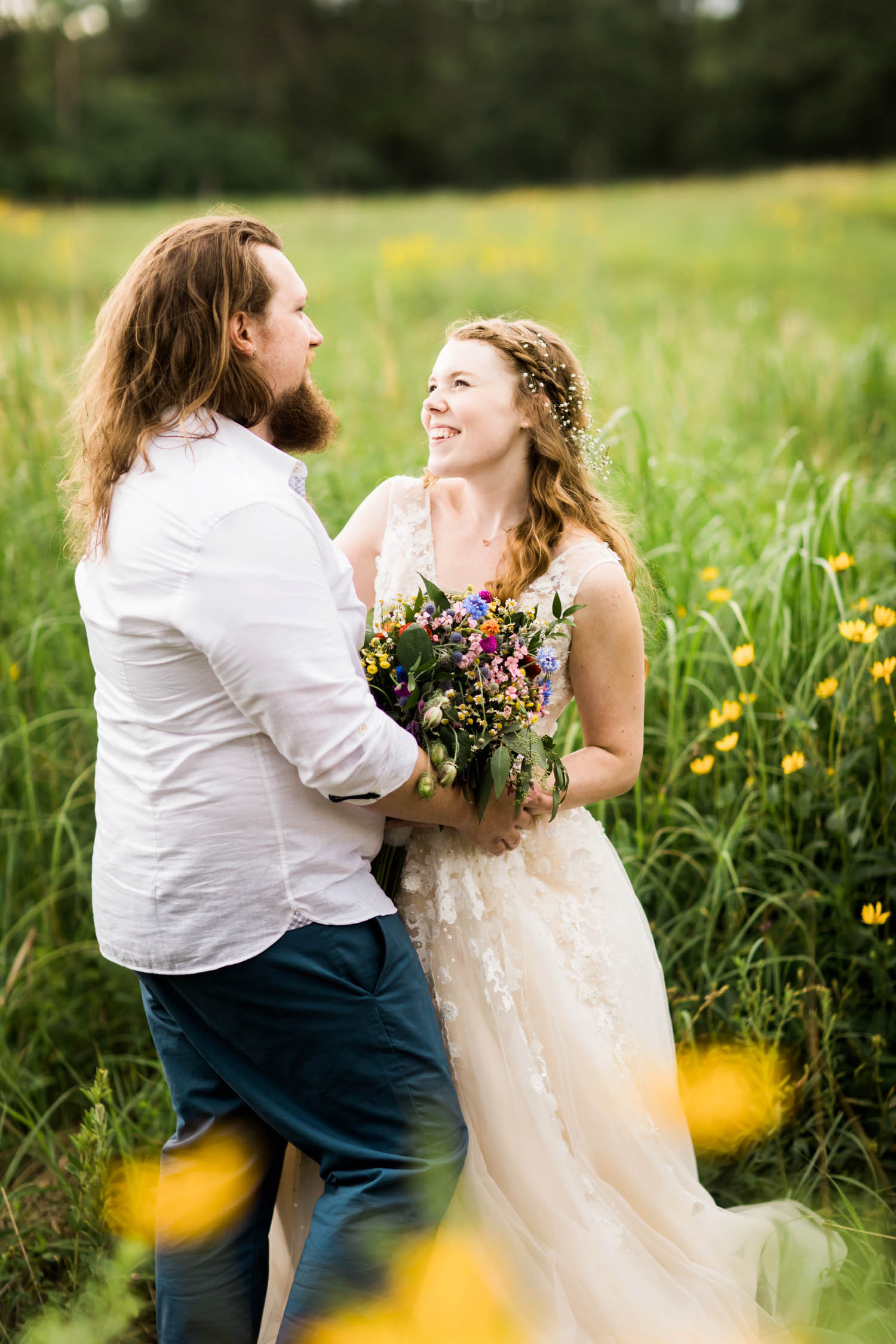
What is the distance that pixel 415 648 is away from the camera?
1.61m

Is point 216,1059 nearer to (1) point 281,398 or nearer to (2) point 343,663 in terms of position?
(2) point 343,663

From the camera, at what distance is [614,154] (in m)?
28.6

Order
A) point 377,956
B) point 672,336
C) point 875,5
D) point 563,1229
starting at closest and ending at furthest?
point 377,956 < point 563,1229 < point 672,336 < point 875,5

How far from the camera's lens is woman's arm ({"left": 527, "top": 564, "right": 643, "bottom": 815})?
1.93m

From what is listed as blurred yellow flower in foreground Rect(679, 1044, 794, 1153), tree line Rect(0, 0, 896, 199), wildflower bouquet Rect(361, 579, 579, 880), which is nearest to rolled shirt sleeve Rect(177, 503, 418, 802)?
wildflower bouquet Rect(361, 579, 579, 880)

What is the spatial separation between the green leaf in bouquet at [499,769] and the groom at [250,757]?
0.09m

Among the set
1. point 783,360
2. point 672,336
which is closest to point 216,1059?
point 783,360

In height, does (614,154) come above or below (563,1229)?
above

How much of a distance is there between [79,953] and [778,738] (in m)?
1.97

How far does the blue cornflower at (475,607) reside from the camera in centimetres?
168

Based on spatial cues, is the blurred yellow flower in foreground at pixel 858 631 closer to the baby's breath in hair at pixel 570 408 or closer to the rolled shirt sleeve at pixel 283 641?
the baby's breath in hair at pixel 570 408

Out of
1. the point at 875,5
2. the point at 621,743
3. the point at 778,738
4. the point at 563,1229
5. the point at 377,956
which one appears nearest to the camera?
the point at 377,956

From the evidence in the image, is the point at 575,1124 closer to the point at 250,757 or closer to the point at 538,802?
the point at 538,802

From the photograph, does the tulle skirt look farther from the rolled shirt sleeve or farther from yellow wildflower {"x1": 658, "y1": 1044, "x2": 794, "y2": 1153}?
the rolled shirt sleeve
